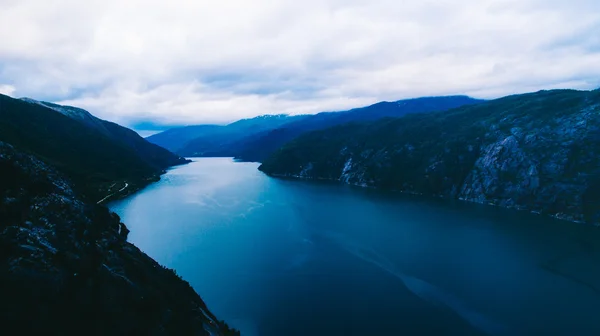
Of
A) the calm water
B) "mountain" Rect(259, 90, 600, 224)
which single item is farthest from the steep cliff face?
"mountain" Rect(259, 90, 600, 224)

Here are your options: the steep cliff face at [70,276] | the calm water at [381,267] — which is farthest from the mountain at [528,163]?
the steep cliff face at [70,276]

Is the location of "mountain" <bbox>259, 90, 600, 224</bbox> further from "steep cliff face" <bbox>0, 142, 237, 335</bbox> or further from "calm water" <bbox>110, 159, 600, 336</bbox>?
"steep cliff face" <bbox>0, 142, 237, 335</bbox>

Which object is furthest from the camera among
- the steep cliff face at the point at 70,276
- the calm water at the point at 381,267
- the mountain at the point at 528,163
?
the mountain at the point at 528,163

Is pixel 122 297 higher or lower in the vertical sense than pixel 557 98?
lower

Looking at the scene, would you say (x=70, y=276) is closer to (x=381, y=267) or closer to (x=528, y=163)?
(x=381, y=267)

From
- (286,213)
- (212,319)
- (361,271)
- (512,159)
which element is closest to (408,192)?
(512,159)

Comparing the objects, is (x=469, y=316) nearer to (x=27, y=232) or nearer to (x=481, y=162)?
(x=27, y=232)

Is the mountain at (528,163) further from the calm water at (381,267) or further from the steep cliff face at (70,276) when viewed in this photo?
the steep cliff face at (70,276)
